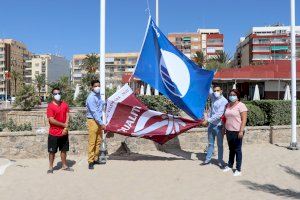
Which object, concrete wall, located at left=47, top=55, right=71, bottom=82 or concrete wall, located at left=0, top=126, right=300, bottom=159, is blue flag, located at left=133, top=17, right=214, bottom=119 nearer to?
concrete wall, located at left=0, top=126, right=300, bottom=159

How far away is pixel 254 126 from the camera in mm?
12164

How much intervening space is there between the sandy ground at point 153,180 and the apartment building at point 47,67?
12056 cm

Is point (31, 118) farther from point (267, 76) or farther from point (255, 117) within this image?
point (267, 76)

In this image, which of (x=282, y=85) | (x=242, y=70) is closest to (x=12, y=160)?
(x=242, y=70)

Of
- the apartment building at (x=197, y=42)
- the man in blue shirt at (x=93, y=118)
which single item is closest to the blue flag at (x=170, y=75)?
the man in blue shirt at (x=93, y=118)

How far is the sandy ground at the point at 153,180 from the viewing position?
6.79 meters

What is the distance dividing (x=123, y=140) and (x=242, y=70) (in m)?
21.4

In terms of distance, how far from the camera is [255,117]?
492 inches

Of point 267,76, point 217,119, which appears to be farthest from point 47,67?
point 217,119

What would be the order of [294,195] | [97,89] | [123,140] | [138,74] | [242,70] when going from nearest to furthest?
[294,195], [97,89], [138,74], [123,140], [242,70]

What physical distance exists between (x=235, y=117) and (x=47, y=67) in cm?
12580

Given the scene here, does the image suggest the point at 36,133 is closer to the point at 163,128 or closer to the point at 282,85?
the point at 163,128

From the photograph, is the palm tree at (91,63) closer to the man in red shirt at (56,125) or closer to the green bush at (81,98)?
the green bush at (81,98)

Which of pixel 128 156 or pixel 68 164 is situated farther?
pixel 128 156
